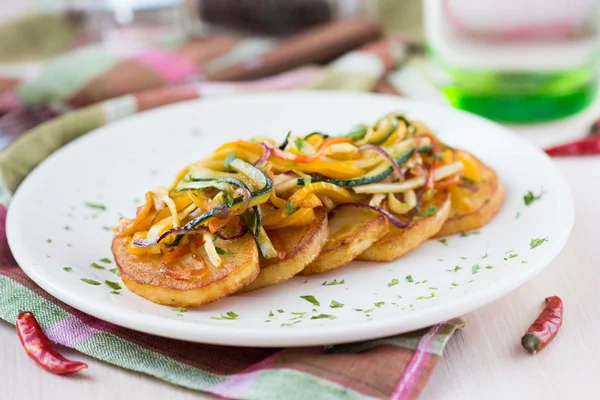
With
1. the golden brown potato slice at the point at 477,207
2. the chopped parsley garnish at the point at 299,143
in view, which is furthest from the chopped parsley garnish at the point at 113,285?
the golden brown potato slice at the point at 477,207

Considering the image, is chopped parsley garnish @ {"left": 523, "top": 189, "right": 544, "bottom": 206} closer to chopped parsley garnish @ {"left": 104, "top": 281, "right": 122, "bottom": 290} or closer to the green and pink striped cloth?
the green and pink striped cloth

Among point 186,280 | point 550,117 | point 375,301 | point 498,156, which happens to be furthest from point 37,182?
point 550,117

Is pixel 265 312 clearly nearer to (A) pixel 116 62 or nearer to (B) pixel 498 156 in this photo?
(B) pixel 498 156

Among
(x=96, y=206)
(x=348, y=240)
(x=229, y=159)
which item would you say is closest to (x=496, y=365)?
(x=348, y=240)

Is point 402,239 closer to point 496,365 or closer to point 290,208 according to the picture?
point 290,208

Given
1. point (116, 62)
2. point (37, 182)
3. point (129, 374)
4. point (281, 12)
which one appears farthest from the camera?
point (281, 12)

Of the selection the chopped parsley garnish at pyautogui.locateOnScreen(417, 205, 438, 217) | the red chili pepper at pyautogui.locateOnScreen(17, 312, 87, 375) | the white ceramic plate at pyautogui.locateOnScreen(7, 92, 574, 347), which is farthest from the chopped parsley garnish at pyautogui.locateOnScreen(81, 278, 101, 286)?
the chopped parsley garnish at pyautogui.locateOnScreen(417, 205, 438, 217)
